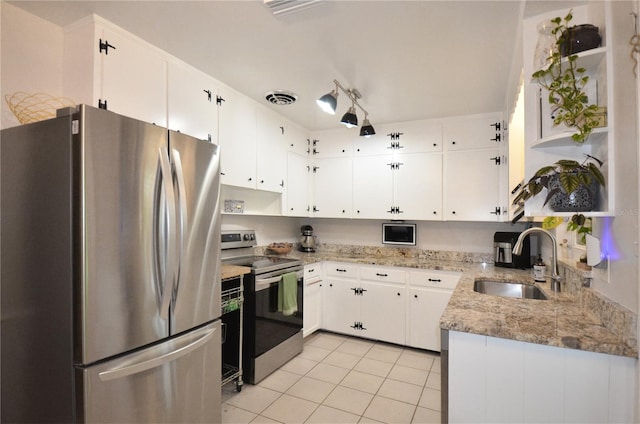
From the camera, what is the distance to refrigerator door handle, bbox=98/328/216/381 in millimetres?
1318

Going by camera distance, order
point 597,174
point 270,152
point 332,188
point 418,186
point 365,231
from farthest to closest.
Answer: point 365,231 → point 332,188 → point 418,186 → point 270,152 → point 597,174

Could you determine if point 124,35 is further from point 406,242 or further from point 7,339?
point 406,242

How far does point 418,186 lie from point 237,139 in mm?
2007

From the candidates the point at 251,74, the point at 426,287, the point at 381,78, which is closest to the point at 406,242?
the point at 426,287

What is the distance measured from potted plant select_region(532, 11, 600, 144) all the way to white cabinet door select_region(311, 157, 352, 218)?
2.62 m

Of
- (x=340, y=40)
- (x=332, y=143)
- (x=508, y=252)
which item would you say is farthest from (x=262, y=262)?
(x=508, y=252)

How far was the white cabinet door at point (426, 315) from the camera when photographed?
3.15 meters

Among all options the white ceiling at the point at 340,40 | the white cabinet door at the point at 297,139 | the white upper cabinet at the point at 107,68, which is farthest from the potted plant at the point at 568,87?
the white cabinet door at the point at 297,139

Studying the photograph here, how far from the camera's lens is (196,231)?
1.72m

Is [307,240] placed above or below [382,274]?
above

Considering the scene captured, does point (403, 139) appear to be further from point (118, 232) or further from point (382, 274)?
point (118, 232)

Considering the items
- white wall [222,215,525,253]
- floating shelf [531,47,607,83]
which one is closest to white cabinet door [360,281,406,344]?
white wall [222,215,525,253]

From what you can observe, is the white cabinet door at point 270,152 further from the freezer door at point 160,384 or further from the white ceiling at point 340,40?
the freezer door at point 160,384

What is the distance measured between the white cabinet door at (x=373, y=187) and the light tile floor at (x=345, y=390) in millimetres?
1499
